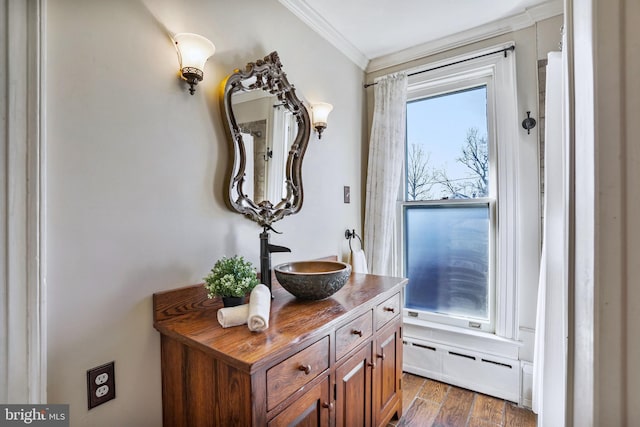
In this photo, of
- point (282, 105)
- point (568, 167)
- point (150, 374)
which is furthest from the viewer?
point (282, 105)

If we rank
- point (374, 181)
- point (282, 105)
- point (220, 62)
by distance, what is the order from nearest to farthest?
point (220, 62)
point (282, 105)
point (374, 181)

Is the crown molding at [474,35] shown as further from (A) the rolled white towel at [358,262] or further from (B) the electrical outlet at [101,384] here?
(B) the electrical outlet at [101,384]

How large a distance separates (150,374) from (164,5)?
4.75 ft

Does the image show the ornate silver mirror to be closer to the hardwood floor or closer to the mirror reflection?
the mirror reflection

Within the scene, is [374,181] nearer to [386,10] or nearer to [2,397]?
[386,10]

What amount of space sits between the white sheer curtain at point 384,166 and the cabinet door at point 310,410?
1.34 m

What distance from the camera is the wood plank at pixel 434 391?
2051 mm

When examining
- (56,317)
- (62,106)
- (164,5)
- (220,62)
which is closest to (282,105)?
(220,62)

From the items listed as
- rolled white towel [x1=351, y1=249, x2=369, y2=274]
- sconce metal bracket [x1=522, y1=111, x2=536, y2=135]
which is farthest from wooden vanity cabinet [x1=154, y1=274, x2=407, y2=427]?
sconce metal bracket [x1=522, y1=111, x2=536, y2=135]

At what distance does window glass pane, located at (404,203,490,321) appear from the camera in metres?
2.24

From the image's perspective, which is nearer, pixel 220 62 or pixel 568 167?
pixel 568 167

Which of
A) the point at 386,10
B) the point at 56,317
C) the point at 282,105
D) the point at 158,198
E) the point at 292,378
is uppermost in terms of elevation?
the point at 386,10

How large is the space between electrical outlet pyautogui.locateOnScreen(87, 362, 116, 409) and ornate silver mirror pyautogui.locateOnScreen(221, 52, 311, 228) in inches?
29.9

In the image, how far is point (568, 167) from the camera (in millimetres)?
549
